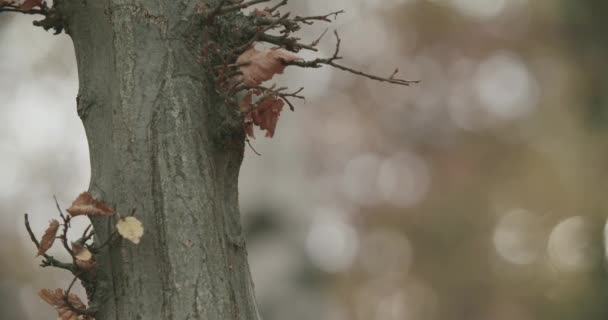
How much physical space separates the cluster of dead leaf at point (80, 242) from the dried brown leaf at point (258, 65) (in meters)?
0.38

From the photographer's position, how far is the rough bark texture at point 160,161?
199 centimetres

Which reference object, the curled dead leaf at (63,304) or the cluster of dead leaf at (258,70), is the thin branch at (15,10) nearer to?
the cluster of dead leaf at (258,70)

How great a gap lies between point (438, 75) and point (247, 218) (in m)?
10.8

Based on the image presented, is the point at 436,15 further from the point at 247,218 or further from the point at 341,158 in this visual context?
the point at 247,218

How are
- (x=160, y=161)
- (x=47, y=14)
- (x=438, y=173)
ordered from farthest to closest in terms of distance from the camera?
(x=438, y=173)
(x=47, y=14)
(x=160, y=161)

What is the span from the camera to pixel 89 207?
6.61 feet

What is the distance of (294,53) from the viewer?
2.43 m

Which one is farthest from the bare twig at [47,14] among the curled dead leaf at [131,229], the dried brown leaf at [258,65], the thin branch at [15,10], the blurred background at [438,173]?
the blurred background at [438,173]

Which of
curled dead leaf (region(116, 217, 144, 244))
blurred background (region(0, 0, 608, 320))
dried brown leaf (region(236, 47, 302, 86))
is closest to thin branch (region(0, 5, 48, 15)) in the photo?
dried brown leaf (region(236, 47, 302, 86))

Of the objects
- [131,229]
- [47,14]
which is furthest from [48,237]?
[47,14]

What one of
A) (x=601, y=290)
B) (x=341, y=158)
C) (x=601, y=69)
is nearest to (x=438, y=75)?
(x=341, y=158)

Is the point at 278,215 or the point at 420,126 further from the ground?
the point at 420,126

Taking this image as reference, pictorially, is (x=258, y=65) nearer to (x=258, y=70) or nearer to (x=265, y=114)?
(x=258, y=70)

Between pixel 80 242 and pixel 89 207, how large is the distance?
87 millimetres
